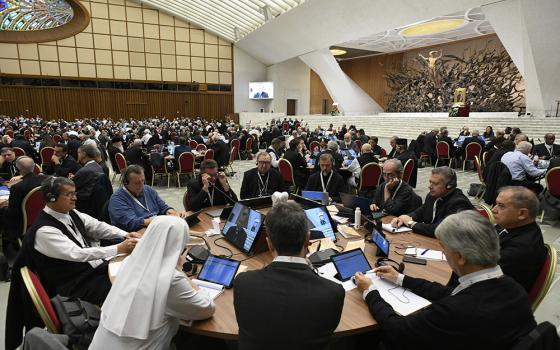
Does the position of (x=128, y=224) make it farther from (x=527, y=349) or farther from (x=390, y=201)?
(x=527, y=349)

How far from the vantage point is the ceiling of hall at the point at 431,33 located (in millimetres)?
15156

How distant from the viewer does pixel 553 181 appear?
15.9 feet

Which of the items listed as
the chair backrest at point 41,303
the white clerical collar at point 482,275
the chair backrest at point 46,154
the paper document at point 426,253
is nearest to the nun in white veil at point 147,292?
the chair backrest at point 41,303

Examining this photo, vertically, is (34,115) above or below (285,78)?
below

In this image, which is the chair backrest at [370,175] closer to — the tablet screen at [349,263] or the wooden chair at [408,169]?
the wooden chair at [408,169]

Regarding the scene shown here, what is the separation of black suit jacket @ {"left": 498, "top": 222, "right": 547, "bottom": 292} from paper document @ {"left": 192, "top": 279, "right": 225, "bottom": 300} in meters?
1.62

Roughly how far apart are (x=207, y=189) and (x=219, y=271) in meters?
1.68

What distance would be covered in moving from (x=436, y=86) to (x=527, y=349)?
823 inches

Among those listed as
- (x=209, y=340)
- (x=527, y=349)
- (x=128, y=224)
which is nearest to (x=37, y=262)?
(x=128, y=224)

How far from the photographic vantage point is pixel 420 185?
7.85m

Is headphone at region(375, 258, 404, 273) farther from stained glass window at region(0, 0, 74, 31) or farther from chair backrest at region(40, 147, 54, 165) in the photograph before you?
stained glass window at region(0, 0, 74, 31)

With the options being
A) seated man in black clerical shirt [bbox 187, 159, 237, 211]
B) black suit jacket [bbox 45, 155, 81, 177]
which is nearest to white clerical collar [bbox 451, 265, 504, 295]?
seated man in black clerical shirt [bbox 187, 159, 237, 211]

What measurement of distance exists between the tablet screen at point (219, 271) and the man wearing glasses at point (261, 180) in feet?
7.27

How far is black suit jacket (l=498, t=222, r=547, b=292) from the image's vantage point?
1868 mm
